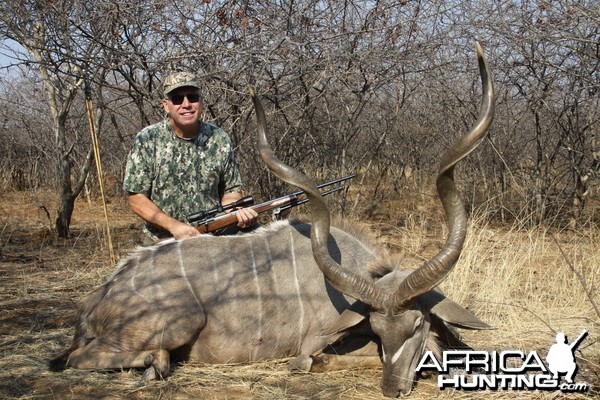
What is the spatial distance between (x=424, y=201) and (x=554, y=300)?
4640 mm

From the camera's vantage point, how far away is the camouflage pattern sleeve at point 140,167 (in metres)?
3.82

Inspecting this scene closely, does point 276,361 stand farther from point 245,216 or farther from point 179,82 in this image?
point 179,82

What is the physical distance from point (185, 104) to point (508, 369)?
2236 millimetres

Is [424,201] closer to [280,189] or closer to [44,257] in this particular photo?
[280,189]

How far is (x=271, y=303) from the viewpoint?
3.26m

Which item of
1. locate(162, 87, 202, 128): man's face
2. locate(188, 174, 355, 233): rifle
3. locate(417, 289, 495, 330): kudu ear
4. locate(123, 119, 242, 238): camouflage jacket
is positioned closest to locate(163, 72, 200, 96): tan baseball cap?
locate(162, 87, 202, 128): man's face

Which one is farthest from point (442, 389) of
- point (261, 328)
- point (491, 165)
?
point (491, 165)

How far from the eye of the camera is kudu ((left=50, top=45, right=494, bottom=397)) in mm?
2795

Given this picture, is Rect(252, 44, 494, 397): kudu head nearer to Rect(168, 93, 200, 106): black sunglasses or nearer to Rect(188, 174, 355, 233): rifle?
Rect(188, 174, 355, 233): rifle

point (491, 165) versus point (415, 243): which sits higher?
point (491, 165)

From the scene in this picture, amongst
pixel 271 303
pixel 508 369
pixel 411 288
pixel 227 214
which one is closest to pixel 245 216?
pixel 227 214

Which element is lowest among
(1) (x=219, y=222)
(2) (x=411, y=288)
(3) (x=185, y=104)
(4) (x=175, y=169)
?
(2) (x=411, y=288)

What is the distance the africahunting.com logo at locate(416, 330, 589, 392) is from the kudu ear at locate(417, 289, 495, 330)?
0.53 ft

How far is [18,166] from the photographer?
11844 millimetres
